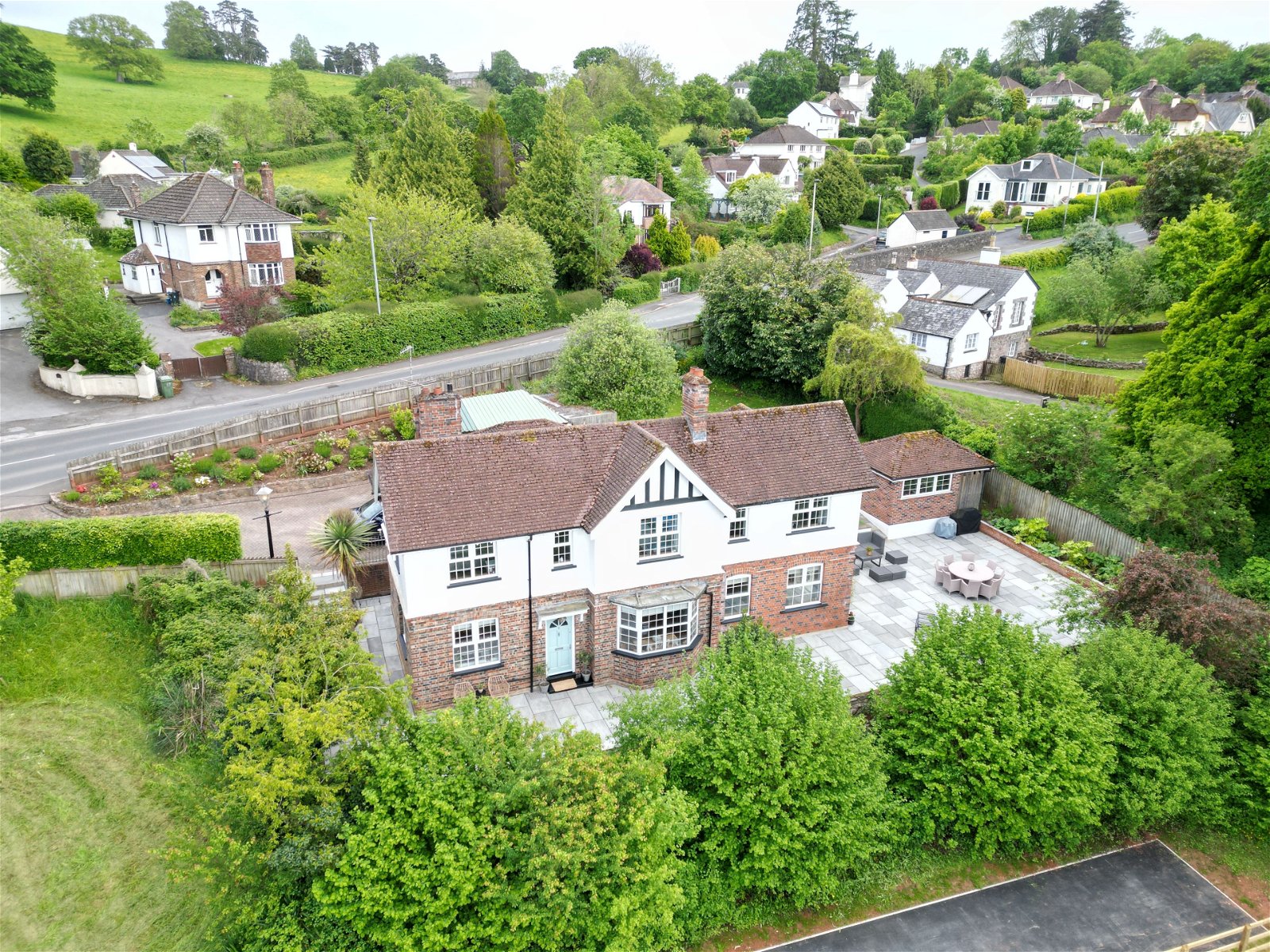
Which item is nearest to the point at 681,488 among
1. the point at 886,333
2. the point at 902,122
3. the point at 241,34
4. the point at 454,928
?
the point at 454,928

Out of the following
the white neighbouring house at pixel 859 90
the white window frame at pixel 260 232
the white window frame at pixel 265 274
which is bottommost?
the white window frame at pixel 265 274

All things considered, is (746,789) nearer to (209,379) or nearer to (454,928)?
(454,928)

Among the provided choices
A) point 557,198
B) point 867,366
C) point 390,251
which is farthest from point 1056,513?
point 557,198

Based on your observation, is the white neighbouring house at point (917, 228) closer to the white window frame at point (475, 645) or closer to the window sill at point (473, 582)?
the window sill at point (473, 582)

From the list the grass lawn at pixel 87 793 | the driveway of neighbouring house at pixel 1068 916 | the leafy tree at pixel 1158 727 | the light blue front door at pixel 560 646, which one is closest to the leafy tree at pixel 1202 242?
the leafy tree at pixel 1158 727

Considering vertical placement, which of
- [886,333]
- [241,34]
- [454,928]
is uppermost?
[241,34]
